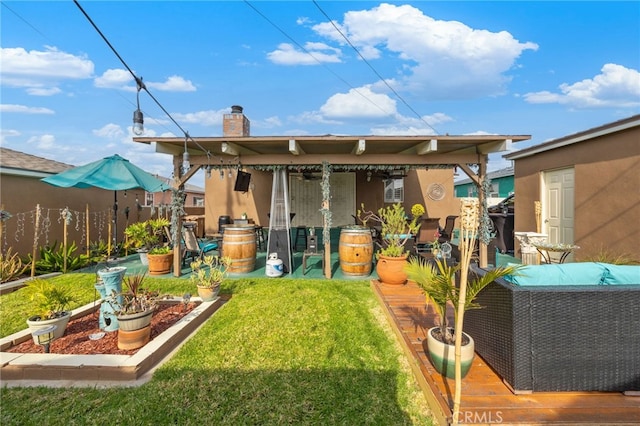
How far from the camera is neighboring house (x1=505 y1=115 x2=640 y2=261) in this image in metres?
Result: 4.49

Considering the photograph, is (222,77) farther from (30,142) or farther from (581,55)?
(581,55)

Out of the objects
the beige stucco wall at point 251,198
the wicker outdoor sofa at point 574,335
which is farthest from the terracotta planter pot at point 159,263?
the wicker outdoor sofa at point 574,335

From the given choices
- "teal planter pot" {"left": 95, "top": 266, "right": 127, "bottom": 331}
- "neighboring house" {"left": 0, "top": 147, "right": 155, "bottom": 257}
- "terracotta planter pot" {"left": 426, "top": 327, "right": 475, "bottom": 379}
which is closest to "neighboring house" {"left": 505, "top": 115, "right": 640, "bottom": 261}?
"terracotta planter pot" {"left": 426, "top": 327, "right": 475, "bottom": 379}

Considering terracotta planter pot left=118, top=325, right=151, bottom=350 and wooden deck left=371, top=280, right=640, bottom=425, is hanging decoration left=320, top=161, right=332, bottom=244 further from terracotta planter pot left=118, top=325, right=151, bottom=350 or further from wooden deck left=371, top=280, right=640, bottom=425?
terracotta planter pot left=118, top=325, right=151, bottom=350

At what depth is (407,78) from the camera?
1002cm

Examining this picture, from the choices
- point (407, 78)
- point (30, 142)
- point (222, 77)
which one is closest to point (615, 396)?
point (222, 77)

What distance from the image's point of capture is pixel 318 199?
31.1 feet

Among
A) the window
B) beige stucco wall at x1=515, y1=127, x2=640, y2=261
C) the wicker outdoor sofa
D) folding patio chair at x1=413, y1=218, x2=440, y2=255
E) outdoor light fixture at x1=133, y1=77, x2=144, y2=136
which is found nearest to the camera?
the wicker outdoor sofa

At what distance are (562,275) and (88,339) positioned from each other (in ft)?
14.9

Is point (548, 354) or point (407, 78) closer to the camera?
point (548, 354)

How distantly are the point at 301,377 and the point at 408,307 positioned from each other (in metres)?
1.93

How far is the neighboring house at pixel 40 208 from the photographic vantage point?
5336mm

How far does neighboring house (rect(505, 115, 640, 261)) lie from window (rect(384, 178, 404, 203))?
3.84 metres

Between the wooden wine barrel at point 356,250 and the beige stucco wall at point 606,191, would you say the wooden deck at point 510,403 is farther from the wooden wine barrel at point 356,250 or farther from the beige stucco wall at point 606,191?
the beige stucco wall at point 606,191
